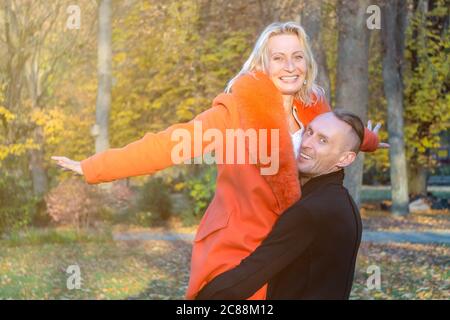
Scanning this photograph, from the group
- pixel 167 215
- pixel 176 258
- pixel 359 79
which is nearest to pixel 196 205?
pixel 167 215

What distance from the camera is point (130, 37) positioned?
21.7m

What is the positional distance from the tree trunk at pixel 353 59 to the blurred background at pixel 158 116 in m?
0.02

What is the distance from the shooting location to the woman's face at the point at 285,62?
2.98 m

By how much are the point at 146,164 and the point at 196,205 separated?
54.9 ft

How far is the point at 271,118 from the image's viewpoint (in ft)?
9.09

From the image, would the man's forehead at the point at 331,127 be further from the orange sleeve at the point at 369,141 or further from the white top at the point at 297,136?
the orange sleeve at the point at 369,141

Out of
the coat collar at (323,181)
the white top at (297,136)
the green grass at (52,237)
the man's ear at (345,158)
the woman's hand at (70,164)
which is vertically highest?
the white top at (297,136)

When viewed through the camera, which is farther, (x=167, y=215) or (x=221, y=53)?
(x=221, y=53)

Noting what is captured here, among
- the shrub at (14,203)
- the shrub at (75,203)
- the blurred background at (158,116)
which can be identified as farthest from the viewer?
the shrub at (75,203)

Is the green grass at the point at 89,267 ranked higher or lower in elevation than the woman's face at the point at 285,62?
lower

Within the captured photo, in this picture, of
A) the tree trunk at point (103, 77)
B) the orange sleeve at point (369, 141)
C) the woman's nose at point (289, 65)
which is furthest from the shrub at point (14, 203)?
the woman's nose at point (289, 65)

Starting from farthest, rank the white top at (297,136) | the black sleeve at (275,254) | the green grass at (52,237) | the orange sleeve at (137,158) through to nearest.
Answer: the green grass at (52,237), the white top at (297,136), the orange sleeve at (137,158), the black sleeve at (275,254)

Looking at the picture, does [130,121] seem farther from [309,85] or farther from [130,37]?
[309,85]

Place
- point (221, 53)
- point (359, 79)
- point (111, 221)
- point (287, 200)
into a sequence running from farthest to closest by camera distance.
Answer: point (221, 53)
point (111, 221)
point (359, 79)
point (287, 200)
